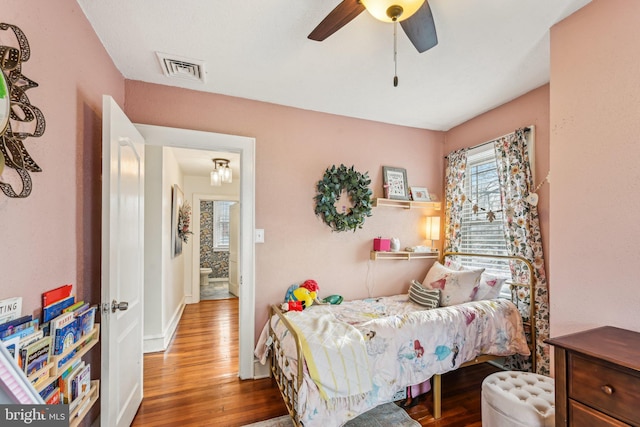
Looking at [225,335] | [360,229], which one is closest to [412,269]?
[360,229]

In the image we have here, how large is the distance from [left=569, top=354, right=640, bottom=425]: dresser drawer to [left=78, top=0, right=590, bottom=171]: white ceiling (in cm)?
184

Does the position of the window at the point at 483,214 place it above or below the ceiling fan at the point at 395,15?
below

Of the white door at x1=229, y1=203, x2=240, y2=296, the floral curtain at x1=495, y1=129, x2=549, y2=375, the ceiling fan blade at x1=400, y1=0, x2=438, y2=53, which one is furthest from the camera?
the white door at x1=229, y1=203, x2=240, y2=296

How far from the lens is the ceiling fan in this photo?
1254 millimetres

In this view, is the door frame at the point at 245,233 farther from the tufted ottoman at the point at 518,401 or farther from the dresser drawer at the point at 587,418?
the dresser drawer at the point at 587,418

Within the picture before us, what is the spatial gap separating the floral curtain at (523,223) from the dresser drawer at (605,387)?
1315 mm

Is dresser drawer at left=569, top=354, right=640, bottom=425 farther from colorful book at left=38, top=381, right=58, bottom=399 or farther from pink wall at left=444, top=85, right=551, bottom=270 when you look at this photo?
colorful book at left=38, top=381, right=58, bottom=399

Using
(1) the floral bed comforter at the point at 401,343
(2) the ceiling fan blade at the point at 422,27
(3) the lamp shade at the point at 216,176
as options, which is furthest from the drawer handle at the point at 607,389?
(3) the lamp shade at the point at 216,176

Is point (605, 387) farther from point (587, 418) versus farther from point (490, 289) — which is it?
point (490, 289)

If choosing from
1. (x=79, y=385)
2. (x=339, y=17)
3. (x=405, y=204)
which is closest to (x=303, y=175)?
(x=405, y=204)

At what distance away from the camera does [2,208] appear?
3.33ft

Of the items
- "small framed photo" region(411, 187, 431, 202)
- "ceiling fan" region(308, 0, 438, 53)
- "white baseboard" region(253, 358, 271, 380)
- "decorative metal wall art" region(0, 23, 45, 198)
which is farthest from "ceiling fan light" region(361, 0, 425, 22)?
"white baseboard" region(253, 358, 271, 380)

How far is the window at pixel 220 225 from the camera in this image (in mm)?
7566

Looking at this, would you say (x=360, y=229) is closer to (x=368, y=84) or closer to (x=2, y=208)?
(x=368, y=84)
